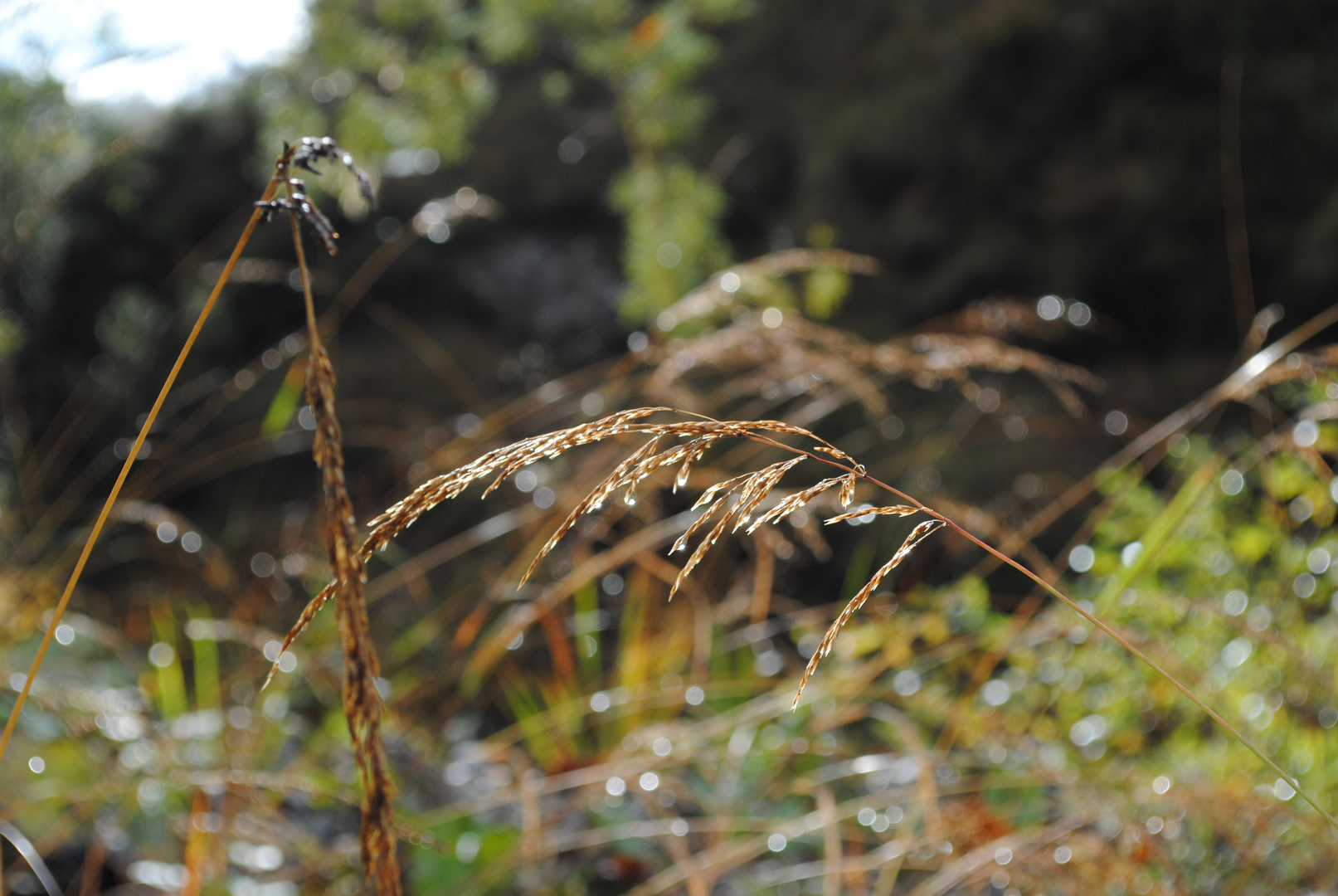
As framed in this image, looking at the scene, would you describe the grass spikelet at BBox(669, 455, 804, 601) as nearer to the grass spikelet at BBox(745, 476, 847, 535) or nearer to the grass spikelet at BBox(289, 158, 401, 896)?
the grass spikelet at BBox(745, 476, 847, 535)

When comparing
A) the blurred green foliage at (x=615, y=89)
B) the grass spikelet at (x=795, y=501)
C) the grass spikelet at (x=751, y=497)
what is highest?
the blurred green foliage at (x=615, y=89)

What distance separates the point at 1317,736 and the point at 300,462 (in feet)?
13.0

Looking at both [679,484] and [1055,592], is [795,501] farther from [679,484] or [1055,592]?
[1055,592]

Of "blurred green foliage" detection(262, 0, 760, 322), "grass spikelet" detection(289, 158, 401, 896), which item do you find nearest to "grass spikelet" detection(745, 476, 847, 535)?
"grass spikelet" detection(289, 158, 401, 896)

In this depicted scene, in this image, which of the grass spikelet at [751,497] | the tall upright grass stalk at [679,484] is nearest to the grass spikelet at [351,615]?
the tall upright grass stalk at [679,484]

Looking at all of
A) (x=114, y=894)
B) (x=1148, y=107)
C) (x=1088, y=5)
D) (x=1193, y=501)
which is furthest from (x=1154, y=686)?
(x=1088, y=5)

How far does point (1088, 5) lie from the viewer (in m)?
3.36

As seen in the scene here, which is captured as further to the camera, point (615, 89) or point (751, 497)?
point (615, 89)

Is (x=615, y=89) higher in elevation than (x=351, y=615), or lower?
higher

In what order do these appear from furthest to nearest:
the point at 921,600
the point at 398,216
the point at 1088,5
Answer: the point at 398,216 < the point at 1088,5 < the point at 921,600

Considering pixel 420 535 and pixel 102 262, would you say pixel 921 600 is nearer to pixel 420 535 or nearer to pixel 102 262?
pixel 420 535

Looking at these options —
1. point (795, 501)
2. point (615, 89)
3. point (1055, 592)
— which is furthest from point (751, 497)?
point (615, 89)

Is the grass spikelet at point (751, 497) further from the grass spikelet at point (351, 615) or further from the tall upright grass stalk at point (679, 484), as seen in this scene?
the grass spikelet at point (351, 615)

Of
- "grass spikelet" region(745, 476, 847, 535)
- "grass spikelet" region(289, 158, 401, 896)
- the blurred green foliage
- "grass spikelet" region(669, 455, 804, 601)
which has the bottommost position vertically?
"grass spikelet" region(745, 476, 847, 535)
